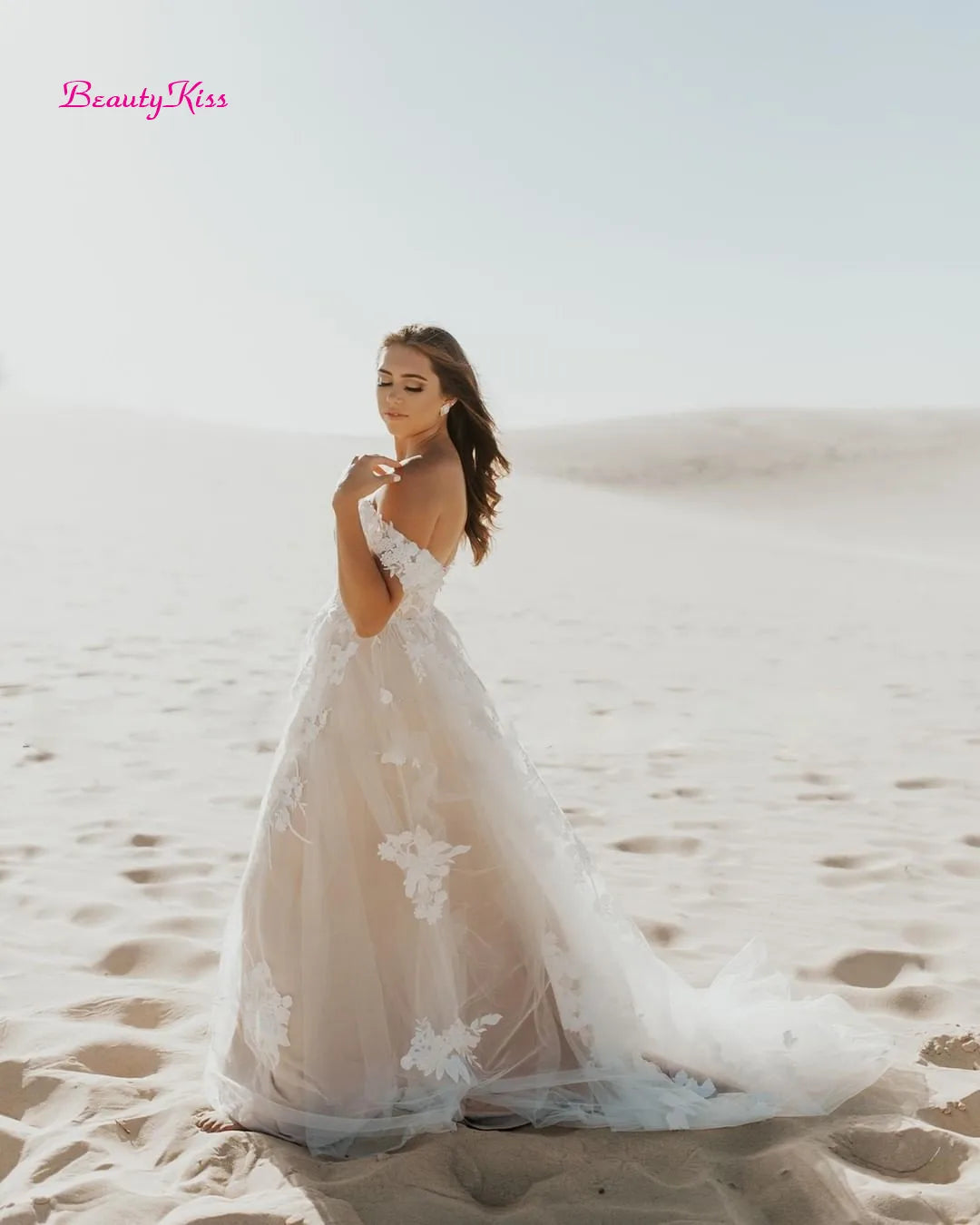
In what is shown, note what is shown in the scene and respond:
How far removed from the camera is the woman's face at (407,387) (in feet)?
10.4

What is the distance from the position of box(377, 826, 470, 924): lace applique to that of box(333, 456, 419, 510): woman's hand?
2.83 feet

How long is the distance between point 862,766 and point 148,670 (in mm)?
5240

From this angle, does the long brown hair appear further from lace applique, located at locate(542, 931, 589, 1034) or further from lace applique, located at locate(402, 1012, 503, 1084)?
lace applique, located at locate(402, 1012, 503, 1084)

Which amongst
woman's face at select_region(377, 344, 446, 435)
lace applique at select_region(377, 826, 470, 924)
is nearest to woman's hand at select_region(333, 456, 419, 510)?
woman's face at select_region(377, 344, 446, 435)

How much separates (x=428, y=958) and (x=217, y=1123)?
678mm

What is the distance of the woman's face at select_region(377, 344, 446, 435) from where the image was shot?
3174 mm

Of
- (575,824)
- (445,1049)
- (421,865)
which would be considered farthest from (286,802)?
(575,824)

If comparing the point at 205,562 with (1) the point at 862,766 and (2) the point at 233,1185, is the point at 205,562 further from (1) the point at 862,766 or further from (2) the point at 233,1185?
(2) the point at 233,1185

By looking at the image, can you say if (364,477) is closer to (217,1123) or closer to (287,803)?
(287,803)

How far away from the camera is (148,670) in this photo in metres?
8.95

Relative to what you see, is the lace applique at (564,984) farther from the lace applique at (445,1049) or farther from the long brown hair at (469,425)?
the long brown hair at (469,425)

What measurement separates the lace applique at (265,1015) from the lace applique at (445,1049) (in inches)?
12.6

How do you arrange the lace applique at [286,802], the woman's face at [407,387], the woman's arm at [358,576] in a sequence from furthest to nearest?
the woman's face at [407,387] → the lace applique at [286,802] → the woman's arm at [358,576]

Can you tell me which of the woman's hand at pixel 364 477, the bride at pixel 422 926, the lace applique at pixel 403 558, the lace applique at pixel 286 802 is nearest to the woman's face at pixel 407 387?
the bride at pixel 422 926
